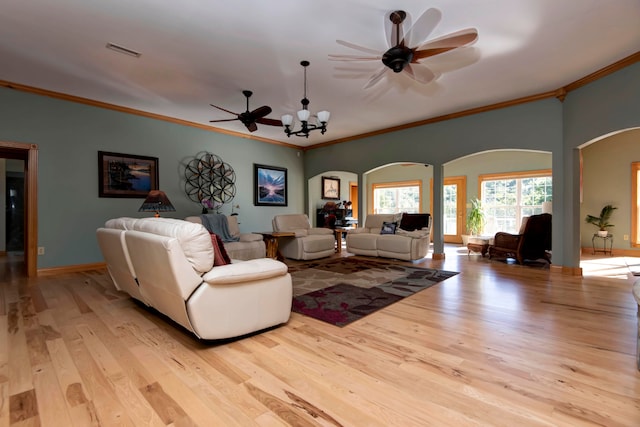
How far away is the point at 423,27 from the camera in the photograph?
295 centimetres

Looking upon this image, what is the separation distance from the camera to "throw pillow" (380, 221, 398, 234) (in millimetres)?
6363

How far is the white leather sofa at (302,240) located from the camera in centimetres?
598

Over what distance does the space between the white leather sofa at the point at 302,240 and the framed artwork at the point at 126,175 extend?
2502mm

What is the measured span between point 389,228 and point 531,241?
256cm

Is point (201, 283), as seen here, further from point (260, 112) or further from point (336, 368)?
point (260, 112)

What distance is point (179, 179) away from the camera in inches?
244

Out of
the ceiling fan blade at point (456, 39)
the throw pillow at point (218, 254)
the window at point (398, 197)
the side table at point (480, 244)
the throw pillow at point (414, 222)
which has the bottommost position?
the side table at point (480, 244)

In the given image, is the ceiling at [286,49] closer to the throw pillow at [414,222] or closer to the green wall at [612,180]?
the throw pillow at [414,222]

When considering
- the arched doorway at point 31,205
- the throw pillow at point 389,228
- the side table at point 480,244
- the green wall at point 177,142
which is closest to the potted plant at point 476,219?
the side table at point 480,244

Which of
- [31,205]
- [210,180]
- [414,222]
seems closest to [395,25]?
[414,222]

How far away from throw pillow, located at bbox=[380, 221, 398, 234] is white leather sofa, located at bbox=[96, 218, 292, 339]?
4.10 m

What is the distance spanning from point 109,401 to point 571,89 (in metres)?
6.43

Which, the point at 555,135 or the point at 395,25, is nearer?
the point at 395,25

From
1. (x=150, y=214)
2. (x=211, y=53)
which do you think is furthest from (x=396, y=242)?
(x=150, y=214)
